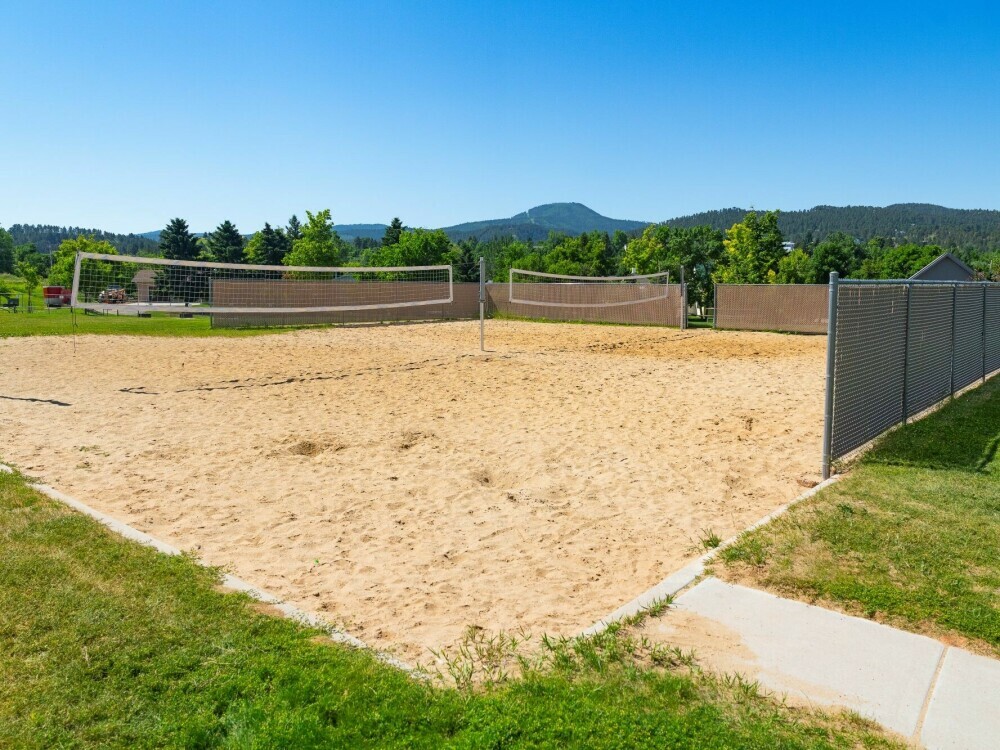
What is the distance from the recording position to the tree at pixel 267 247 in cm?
7700

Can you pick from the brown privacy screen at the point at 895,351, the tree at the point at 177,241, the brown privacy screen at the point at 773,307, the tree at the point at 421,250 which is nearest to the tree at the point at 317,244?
the tree at the point at 421,250

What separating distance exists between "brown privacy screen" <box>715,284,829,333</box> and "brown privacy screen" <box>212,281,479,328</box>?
10.8m

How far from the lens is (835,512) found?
181 inches

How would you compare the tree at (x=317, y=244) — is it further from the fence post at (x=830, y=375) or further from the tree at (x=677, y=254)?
the fence post at (x=830, y=375)

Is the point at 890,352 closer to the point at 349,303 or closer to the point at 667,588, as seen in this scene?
the point at 667,588

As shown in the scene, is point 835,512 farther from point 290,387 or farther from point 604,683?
point 290,387

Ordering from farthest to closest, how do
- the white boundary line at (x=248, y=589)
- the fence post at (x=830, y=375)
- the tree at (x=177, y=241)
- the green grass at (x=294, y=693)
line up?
the tree at (x=177, y=241), the fence post at (x=830, y=375), the white boundary line at (x=248, y=589), the green grass at (x=294, y=693)

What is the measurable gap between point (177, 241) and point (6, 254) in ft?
222

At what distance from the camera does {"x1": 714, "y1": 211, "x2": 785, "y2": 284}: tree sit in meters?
47.8

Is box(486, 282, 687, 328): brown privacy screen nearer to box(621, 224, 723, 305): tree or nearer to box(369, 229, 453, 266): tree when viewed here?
box(621, 224, 723, 305): tree

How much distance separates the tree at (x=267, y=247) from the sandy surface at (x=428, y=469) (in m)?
67.9

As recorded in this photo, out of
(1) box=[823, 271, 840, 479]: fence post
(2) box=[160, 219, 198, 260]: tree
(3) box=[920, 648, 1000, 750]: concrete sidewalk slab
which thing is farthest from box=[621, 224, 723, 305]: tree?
(2) box=[160, 219, 198, 260]: tree

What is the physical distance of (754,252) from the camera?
4847cm

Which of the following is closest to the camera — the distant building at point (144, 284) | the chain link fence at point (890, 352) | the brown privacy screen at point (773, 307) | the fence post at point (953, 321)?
the chain link fence at point (890, 352)
